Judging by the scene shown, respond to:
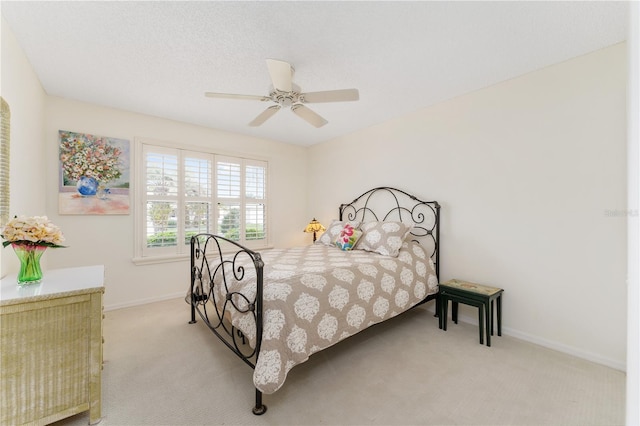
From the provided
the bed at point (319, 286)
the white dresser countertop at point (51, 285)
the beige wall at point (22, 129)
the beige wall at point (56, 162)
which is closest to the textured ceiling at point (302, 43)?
the beige wall at point (22, 129)

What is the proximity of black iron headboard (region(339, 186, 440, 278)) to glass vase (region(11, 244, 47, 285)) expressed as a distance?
3481mm

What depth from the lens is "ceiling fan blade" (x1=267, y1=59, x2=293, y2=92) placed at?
182 centimetres

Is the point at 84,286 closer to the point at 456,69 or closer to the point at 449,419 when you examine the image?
the point at 449,419

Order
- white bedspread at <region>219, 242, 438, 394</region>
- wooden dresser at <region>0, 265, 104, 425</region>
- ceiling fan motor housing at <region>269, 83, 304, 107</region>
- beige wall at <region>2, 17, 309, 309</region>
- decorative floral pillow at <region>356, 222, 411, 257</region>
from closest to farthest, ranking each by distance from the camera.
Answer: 1. wooden dresser at <region>0, 265, 104, 425</region>
2. white bedspread at <region>219, 242, 438, 394</region>
3. beige wall at <region>2, 17, 309, 309</region>
4. ceiling fan motor housing at <region>269, 83, 304, 107</region>
5. decorative floral pillow at <region>356, 222, 411, 257</region>

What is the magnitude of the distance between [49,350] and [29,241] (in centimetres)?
65

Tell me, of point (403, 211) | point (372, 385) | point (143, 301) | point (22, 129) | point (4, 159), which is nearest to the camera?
point (4, 159)

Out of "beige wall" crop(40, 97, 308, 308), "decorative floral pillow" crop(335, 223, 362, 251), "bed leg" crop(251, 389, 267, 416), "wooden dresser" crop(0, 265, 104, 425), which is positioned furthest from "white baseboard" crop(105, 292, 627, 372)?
"bed leg" crop(251, 389, 267, 416)

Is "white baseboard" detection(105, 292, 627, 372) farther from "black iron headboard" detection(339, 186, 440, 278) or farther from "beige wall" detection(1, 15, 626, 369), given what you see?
"black iron headboard" detection(339, 186, 440, 278)

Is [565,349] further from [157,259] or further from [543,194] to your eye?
[157,259]

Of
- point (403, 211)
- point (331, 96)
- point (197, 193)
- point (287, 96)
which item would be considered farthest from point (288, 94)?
point (197, 193)

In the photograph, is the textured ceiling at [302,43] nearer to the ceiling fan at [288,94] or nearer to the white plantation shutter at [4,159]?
the ceiling fan at [288,94]

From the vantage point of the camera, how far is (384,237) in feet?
10.1

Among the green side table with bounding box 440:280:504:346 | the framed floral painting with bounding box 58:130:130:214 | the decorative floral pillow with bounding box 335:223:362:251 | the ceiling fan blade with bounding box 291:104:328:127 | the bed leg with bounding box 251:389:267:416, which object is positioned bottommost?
the bed leg with bounding box 251:389:267:416

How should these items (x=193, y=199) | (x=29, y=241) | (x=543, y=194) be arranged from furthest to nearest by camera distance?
(x=193, y=199) < (x=543, y=194) < (x=29, y=241)
